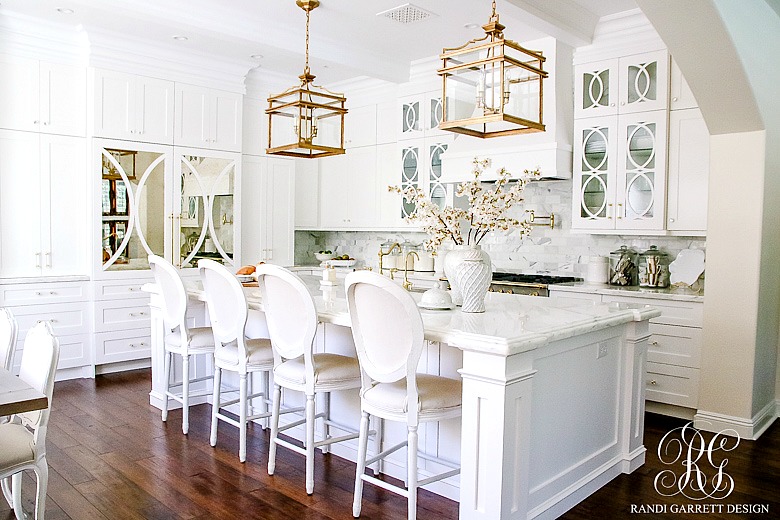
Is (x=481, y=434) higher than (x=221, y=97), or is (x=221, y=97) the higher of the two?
(x=221, y=97)

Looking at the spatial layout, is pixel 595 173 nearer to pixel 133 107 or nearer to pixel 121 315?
pixel 133 107

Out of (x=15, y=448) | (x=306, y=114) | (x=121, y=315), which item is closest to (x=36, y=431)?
(x=15, y=448)

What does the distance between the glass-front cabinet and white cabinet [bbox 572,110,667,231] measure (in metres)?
3.29

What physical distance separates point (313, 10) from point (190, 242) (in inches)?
96.0

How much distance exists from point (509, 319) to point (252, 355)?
1.48 meters

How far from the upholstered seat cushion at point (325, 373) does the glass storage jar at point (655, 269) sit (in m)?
2.73

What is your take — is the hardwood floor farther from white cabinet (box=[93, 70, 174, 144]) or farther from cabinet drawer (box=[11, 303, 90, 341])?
white cabinet (box=[93, 70, 174, 144])

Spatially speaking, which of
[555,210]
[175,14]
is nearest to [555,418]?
[555,210]

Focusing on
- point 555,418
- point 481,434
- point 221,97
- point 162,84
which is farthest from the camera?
point 221,97

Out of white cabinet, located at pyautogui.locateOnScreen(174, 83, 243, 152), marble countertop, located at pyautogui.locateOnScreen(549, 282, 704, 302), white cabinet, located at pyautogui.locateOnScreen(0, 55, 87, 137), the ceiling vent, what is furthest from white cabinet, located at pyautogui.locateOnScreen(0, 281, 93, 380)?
marble countertop, located at pyautogui.locateOnScreen(549, 282, 704, 302)

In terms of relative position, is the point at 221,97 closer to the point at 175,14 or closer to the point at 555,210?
the point at 175,14

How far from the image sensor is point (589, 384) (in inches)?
Result: 118

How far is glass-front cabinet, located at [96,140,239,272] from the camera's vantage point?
5.39 metres

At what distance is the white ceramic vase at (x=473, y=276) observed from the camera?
2.97m
